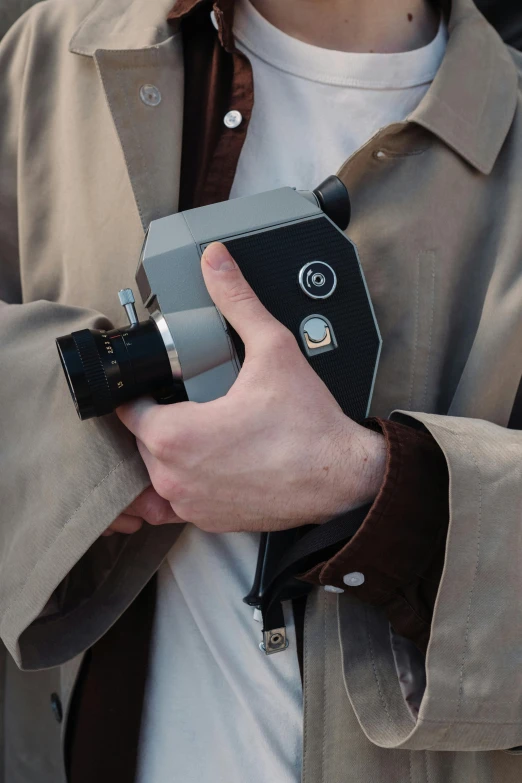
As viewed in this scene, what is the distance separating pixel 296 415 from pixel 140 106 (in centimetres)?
41

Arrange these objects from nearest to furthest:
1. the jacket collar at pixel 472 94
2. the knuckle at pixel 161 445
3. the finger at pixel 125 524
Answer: the knuckle at pixel 161 445 < the finger at pixel 125 524 < the jacket collar at pixel 472 94

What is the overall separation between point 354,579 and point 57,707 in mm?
439

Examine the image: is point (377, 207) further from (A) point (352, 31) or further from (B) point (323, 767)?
(B) point (323, 767)

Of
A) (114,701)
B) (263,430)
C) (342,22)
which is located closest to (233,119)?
(342,22)

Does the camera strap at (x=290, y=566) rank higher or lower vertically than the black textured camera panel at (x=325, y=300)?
lower

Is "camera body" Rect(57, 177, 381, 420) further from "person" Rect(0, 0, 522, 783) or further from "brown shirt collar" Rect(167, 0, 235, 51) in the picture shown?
"brown shirt collar" Rect(167, 0, 235, 51)

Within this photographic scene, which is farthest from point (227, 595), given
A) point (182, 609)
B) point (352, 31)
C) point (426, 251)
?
point (352, 31)

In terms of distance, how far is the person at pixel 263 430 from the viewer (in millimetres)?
675

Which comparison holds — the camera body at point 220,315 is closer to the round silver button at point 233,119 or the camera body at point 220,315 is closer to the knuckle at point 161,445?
the knuckle at point 161,445

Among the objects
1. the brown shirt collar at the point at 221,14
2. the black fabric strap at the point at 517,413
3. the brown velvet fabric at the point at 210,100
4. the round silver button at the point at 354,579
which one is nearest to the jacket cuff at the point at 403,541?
the round silver button at the point at 354,579

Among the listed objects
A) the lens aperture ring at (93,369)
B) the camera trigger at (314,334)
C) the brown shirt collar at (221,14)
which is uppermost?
the brown shirt collar at (221,14)

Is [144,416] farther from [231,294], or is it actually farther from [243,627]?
[243,627]

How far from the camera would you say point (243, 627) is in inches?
31.3

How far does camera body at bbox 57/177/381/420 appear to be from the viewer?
2.15 feet
